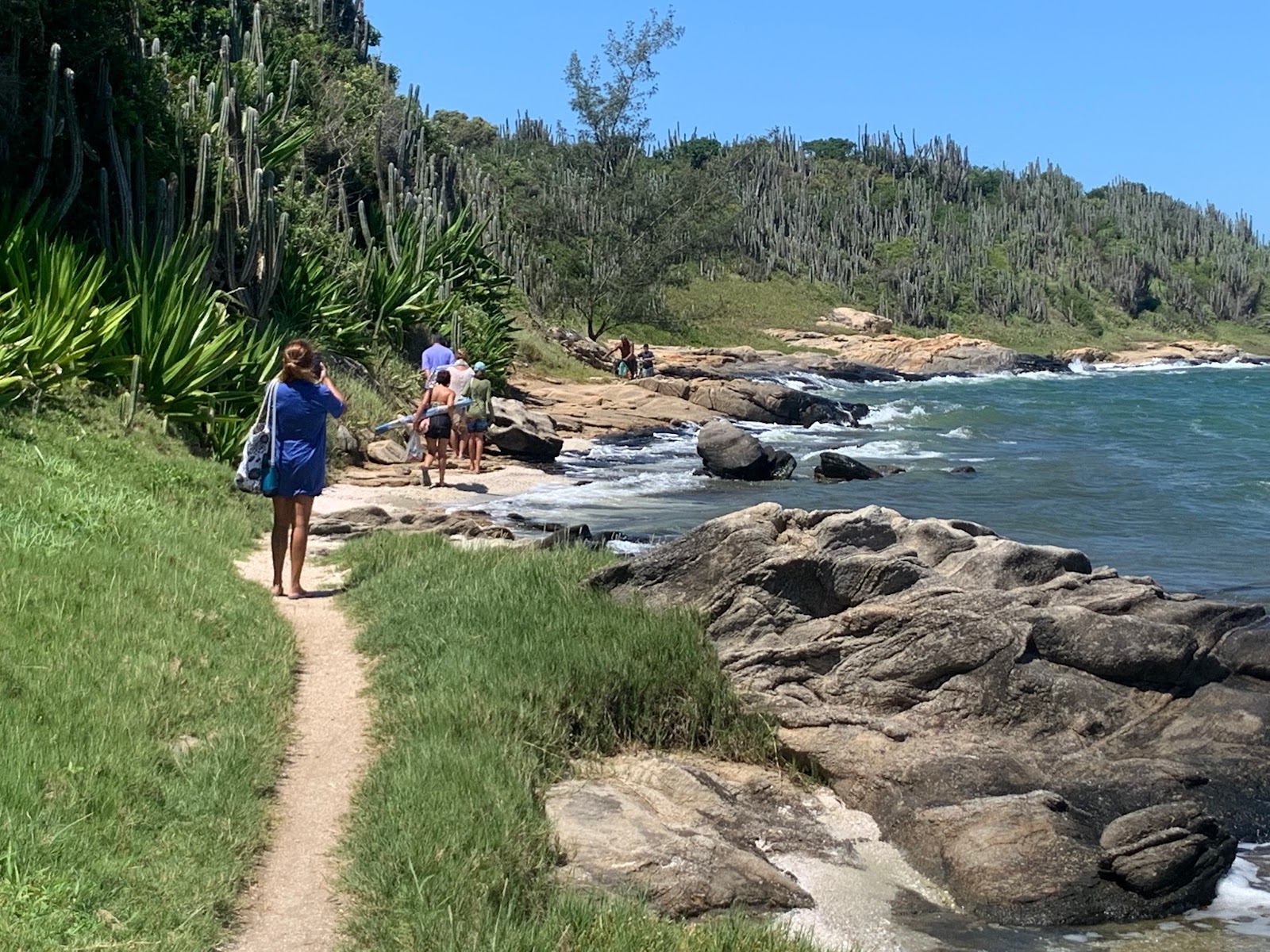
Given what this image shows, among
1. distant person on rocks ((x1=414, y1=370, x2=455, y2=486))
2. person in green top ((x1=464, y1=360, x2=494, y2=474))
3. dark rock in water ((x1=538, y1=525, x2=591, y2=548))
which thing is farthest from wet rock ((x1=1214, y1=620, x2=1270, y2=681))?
person in green top ((x1=464, y1=360, x2=494, y2=474))

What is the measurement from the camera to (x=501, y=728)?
24.0 ft

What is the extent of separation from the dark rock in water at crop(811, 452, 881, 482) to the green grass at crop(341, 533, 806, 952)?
14743mm

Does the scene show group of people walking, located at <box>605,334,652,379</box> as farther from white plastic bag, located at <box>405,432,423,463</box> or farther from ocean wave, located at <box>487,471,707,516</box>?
white plastic bag, located at <box>405,432,423,463</box>

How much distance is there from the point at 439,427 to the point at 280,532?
847 centimetres

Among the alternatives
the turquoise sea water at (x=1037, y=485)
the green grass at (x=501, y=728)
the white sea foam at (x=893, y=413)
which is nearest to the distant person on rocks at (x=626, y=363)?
the turquoise sea water at (x=1037, y=485)

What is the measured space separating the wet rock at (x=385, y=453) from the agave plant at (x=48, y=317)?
495 centimetres

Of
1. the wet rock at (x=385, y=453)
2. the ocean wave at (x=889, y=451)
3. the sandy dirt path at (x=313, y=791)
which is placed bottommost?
the sandy dirt path at (x=313, y=791)

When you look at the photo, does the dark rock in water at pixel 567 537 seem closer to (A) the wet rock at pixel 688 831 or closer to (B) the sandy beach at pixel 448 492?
(B) the sandy beach at pixel 448 492

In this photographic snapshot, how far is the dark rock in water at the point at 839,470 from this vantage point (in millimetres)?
25672

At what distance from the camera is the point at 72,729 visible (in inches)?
249

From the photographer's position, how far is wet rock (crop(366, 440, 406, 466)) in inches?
795

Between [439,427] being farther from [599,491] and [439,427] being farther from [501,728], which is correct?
[501,728]

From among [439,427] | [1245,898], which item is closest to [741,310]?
[439,427]

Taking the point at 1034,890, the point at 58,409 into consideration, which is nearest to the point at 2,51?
the point at 58,409
